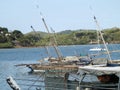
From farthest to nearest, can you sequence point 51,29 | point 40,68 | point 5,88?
1. point 51,29
2. point 40,68
3. point 5,88

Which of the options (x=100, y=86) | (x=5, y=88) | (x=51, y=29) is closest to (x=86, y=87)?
(x=100, y=86)

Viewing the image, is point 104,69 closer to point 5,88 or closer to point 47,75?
point 47,75

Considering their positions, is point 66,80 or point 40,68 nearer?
point 66,80

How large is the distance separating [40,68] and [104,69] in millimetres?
42637

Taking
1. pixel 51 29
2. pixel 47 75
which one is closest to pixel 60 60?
pixel 51 29

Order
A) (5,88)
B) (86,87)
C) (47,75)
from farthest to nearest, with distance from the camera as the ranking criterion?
1. (5,88)
2. (47,75)
3. (86,87)

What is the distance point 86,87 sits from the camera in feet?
85.5

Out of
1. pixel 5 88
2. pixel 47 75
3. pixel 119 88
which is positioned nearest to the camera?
pixel 119 88

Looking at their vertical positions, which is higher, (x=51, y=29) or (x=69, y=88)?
(x=51, y=29)

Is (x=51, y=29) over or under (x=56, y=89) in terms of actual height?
over

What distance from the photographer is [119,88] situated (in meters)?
22.7

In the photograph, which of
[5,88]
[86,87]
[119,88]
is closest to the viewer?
[119,88]

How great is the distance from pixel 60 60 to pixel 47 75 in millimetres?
37918

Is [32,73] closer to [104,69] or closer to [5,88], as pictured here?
[5,88]
